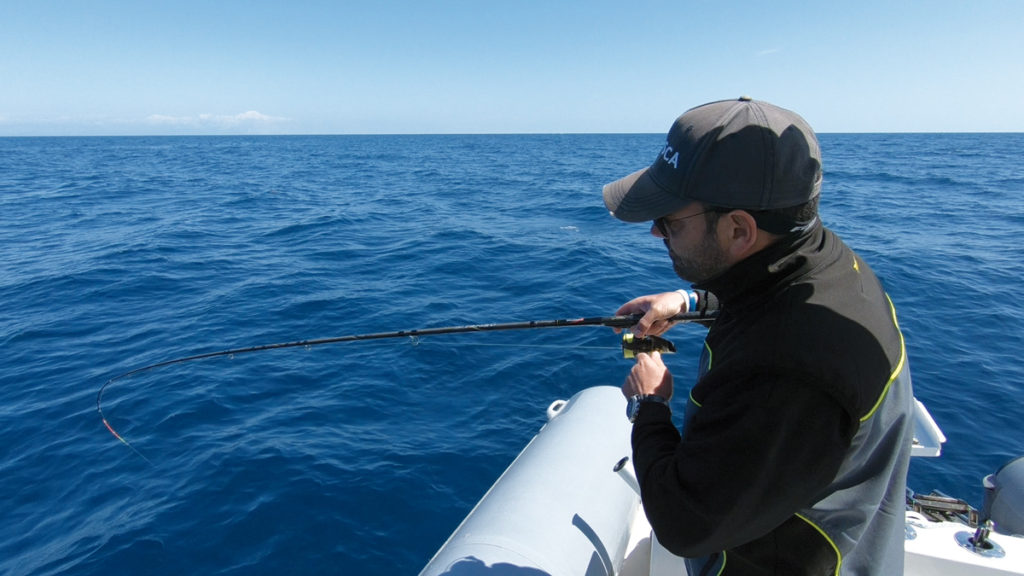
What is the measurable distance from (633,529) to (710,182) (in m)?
2.45

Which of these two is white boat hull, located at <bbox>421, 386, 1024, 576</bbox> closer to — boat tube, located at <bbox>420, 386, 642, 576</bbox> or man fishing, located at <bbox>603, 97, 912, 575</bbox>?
boat tube, located at <bbox>420, 386, 642, 576</bbox>

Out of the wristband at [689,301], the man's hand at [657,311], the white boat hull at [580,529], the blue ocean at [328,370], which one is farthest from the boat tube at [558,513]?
the blue ocean at [328,370]

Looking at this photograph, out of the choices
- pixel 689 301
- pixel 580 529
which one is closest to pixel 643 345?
pixel 689 301

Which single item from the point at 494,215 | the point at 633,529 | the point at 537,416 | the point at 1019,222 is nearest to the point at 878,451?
the point at 633,529

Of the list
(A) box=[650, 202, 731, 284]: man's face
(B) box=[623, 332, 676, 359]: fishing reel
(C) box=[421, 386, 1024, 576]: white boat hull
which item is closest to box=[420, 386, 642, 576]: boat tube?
(C) box=[421, 386, 1024, 576]: white boat hull

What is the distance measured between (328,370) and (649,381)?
5569 millimetres

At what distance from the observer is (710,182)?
119 cm

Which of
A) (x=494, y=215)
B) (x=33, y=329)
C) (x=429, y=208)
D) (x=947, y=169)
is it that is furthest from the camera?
(x=947, y=169)

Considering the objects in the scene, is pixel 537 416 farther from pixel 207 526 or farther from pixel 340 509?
pixel 207 526

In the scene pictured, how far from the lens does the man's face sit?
4.18ft

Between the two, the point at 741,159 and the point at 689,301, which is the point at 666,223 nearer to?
the point at 741,159

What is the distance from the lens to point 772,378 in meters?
1.05

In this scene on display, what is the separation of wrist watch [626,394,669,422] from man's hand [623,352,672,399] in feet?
0.04

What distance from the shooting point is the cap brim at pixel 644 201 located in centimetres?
128
